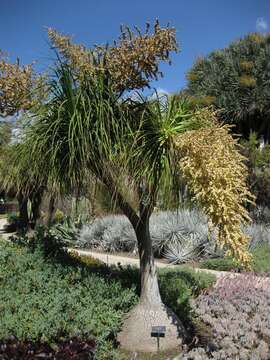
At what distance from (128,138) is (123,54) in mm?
890

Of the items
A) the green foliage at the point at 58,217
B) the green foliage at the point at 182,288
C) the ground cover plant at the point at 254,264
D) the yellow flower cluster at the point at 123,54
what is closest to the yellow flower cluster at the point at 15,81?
the yellow flower cluster at the point at 123,54

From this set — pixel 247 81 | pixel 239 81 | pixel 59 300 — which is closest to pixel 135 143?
pixel 59 300

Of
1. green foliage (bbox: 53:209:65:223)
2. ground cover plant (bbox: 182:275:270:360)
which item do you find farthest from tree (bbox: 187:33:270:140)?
ground cover plant (bbox: 182:275:270:360)

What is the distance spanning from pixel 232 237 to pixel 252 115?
56.2 ft

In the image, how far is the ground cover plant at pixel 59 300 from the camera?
4.32 meters

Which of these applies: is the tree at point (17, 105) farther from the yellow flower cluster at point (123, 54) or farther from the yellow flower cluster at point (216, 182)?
the yellow flower cluster at point (216, 182)

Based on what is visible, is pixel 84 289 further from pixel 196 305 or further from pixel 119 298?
pixel 196 305

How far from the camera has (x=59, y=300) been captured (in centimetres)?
483

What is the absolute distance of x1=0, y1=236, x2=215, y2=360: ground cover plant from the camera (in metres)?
4.32

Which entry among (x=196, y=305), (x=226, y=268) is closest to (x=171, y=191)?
(x=196, y=305)

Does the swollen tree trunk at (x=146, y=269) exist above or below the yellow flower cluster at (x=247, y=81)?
below

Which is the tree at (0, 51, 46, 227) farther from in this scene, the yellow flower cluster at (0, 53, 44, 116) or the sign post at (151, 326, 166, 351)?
the sign post at (151, 326, 166, 351)

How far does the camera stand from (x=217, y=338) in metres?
5.22

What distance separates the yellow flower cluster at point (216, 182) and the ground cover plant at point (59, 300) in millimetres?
1578
